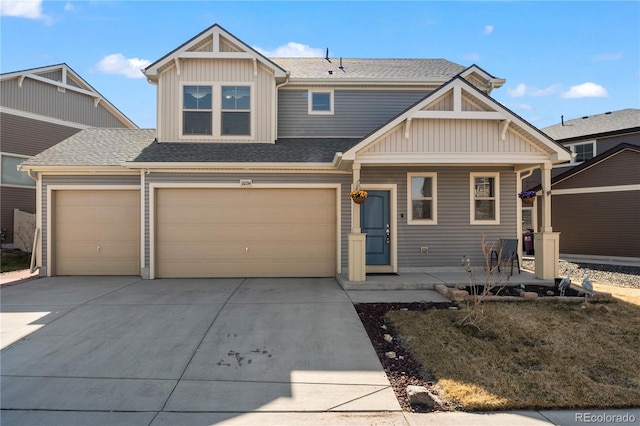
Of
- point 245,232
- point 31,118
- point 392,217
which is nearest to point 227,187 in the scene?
point 245,232

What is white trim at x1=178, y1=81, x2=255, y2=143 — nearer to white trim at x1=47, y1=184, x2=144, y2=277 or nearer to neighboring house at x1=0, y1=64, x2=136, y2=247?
white trim at x1=47, y1=184, x2=144, y2=277

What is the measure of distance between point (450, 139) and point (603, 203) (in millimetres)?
9859

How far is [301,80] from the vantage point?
10.1 m

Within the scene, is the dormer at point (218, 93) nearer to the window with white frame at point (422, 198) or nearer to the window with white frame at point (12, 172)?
the window with white frame at point (422, 198)

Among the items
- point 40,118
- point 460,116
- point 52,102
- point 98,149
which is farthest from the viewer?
point 52,102

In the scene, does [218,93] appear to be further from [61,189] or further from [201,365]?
[201,365]

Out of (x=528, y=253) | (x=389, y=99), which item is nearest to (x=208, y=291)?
(x=389, y=99)

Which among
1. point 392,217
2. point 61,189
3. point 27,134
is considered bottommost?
point 392,217

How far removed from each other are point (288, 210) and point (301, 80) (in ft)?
13.2

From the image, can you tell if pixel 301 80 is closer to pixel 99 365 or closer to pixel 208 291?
pixel 208 291

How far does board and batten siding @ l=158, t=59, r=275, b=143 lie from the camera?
9680 mm

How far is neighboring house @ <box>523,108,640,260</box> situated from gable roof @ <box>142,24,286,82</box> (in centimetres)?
1263

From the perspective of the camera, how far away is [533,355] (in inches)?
168

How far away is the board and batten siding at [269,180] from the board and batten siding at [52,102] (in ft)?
30.3
